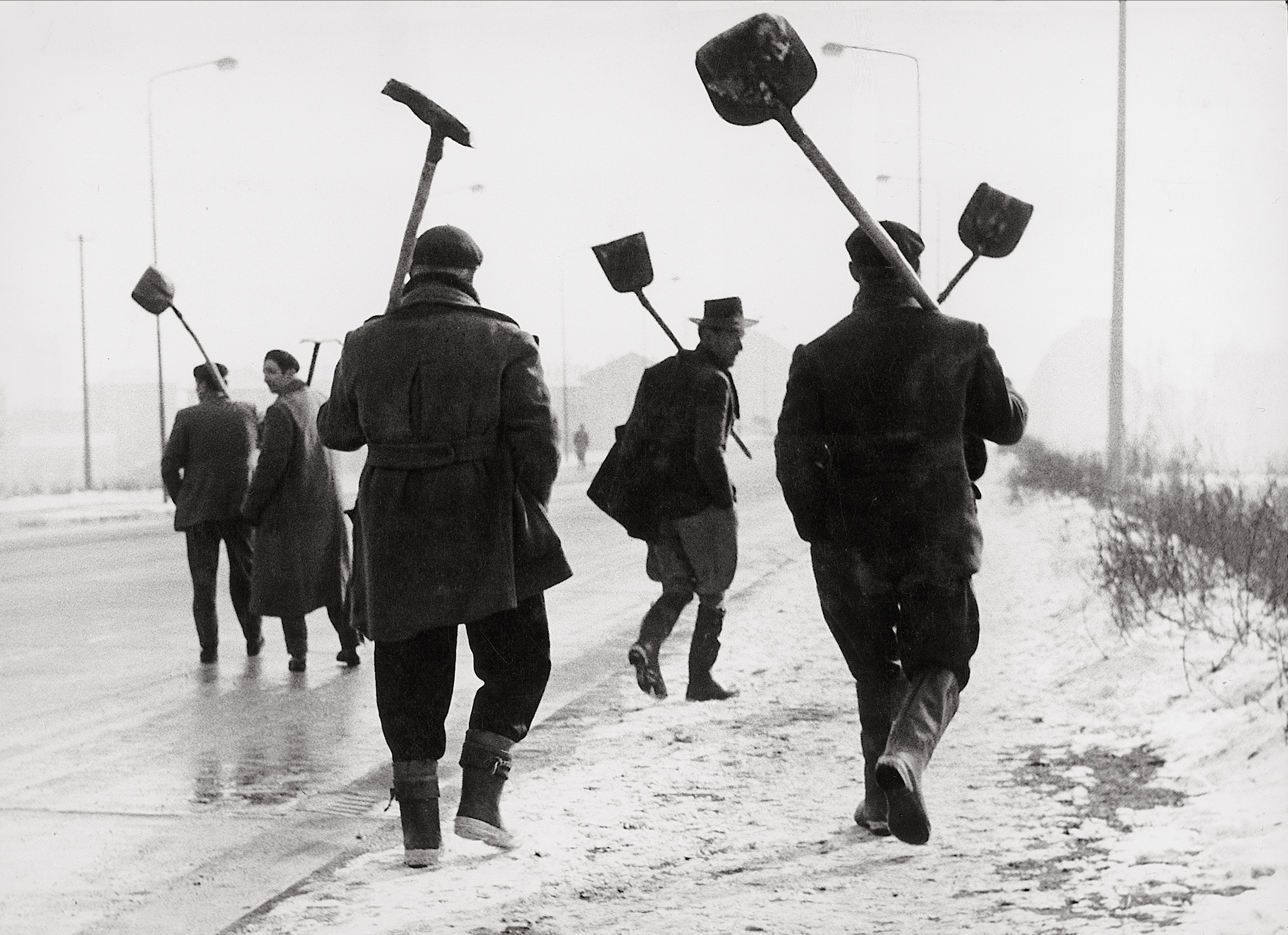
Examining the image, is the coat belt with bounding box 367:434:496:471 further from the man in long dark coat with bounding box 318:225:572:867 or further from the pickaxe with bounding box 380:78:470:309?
the pickaxe with bounding box 380:78:470:309

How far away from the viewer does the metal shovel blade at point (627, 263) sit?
7.39m

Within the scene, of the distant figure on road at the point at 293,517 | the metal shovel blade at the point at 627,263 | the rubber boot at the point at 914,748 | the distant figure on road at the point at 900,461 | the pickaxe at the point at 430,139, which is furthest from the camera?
the distant figure on road at the point at 293,517

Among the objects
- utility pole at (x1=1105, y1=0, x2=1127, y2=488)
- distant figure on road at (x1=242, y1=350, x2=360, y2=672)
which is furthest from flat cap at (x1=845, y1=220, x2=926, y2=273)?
utility pole at (x1=1105, y1=0, x2=1127, y2=488)

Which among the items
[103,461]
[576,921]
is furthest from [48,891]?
[103,461]

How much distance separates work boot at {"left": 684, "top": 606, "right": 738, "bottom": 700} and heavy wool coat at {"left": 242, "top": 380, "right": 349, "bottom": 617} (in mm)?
2274

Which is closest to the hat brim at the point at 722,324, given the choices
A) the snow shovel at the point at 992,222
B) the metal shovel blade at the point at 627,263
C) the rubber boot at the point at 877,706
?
the metal shovel blade at the point at 627,263

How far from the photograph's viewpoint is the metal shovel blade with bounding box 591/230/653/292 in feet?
24.2

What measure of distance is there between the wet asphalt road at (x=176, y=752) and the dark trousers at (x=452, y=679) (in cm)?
47

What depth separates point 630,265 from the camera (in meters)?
7.41

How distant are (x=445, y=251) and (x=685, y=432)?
94.5 inches

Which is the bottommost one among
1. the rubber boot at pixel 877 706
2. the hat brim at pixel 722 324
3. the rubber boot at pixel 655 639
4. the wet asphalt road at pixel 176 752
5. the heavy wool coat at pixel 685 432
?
the wet asphalt road at pixel 176 752

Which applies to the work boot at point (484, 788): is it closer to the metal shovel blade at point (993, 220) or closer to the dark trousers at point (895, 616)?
the dark trousers at point (895, 616)

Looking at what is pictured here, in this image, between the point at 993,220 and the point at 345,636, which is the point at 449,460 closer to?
the point at 993,220

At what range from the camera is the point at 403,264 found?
17.3 feet
